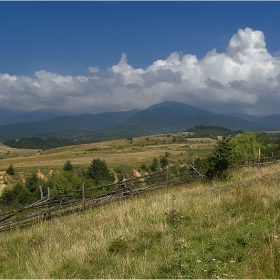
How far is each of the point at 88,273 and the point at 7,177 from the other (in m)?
54.2

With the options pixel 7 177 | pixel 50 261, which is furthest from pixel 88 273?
pixel 7 177

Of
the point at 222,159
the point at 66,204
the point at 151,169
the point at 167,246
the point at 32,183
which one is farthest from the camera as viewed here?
the point at 151,169

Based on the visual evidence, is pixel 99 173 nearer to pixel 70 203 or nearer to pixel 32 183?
pixel 32 183

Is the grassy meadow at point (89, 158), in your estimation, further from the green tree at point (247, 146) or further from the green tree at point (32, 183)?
the green tree at point (247, 146)

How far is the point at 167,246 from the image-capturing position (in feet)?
14.0

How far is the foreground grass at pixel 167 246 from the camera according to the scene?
345cm

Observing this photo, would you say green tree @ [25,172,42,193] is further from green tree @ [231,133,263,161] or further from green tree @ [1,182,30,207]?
green tree @ [231,133,263,161]

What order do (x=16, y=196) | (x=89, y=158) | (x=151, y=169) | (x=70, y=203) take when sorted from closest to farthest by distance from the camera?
(x=70, y=203)
(x=16, y=196)
(x=151, y=169)
(x=89, y=158)

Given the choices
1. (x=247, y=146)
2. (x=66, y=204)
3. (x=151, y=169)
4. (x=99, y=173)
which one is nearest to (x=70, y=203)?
(x=66, y=204)

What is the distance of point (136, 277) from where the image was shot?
11.3 ft

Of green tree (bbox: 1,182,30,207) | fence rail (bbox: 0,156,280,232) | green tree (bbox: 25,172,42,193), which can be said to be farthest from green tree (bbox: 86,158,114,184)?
fence rail (bbox: 0,156,280,232)

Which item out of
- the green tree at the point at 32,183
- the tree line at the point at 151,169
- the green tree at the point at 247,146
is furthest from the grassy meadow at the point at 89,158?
the green tree at the point at 247,146

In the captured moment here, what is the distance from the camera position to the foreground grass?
345 cm

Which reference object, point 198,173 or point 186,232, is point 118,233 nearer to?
point 186,232
